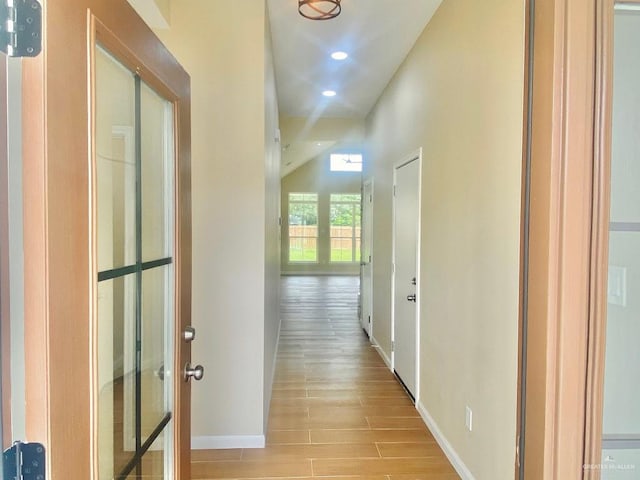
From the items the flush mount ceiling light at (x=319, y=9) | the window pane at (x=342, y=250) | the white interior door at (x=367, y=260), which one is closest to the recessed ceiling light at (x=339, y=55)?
the flush mount ceiling light at (x=319, y=9)

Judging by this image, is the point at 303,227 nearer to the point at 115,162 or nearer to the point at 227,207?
the point at 227,207

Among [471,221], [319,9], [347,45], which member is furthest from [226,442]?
[347,45]

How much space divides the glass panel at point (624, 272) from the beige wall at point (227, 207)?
2072 mm

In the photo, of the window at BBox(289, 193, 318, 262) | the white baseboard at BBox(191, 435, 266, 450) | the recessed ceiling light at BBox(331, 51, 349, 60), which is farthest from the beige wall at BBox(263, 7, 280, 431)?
the window at BBox(289, 193, 318, 262)

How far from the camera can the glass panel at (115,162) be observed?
983 millimetres

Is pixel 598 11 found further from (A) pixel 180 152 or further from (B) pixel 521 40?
(A) pixel 180 152

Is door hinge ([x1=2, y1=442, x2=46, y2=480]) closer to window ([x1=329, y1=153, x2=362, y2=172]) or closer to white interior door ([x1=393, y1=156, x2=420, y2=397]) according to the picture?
white interior door ([x1=393, y1=156, x2=420, y2=397])

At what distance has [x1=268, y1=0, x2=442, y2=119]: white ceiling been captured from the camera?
3.00 meters

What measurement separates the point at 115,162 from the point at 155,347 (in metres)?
0.62

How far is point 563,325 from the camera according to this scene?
950mm

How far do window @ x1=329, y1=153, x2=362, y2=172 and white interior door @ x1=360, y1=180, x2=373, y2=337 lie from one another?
6764mm

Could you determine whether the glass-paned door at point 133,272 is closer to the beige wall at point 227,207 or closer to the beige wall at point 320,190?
the beige wall at point 227,207

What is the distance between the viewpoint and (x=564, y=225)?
0.94 meters

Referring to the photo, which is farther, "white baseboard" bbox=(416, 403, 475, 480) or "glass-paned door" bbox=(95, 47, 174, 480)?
"white baseboard" bbox=(416, 403, 475, 480)
